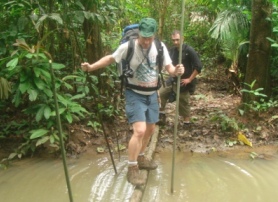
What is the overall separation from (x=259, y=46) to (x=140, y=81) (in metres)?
3.14

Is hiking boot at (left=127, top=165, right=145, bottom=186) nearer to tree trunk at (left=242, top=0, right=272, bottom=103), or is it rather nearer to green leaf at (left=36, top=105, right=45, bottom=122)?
green leaf at (left=36, top=105, right=45, bottom=122)

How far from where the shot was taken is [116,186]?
4.25 meters

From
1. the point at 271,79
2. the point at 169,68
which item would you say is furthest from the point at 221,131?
the point at 169,68

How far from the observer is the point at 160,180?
4422 millimetres

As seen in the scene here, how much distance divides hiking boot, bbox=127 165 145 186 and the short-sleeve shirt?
3.12ft

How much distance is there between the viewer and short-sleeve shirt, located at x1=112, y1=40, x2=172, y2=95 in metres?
3.97

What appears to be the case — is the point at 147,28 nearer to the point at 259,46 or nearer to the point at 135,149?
the point at 135,149

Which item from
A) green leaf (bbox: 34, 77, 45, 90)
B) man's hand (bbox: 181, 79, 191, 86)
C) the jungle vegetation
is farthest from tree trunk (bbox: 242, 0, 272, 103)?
green leaf (bbox: 34, 77, 45, 90)

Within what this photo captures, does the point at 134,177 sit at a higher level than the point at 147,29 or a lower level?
lower

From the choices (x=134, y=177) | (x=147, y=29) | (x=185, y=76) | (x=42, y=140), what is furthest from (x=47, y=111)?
(x=185, y=76)

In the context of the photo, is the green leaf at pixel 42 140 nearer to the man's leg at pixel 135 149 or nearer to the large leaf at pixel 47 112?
the large leaf at pixel 47 112

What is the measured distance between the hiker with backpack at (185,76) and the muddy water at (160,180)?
1224 millimetres

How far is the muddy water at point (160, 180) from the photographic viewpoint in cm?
399

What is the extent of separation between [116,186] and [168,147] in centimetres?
163
